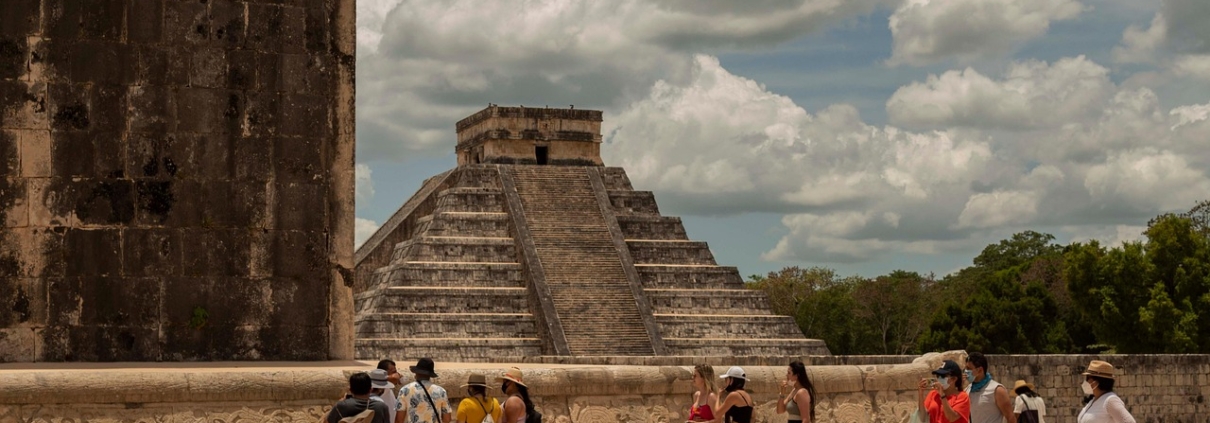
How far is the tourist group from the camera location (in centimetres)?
1007

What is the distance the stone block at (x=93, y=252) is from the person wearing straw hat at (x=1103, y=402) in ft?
Answer: 23.7

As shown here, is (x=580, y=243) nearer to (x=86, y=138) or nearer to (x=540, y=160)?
(x=540, y=160)

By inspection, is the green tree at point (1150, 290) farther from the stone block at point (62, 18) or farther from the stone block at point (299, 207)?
the stone block at point (62, 18)

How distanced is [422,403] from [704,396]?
1.85 metres

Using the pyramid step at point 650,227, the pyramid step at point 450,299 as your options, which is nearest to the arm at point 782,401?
the pyramid step at point 450,299

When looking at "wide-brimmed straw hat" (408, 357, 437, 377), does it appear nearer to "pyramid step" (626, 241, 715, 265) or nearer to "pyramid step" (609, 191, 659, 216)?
"pyramid step" (626, 241, 715, 265)

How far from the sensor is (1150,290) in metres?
43.9

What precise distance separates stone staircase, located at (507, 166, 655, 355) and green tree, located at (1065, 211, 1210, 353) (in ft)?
37.6

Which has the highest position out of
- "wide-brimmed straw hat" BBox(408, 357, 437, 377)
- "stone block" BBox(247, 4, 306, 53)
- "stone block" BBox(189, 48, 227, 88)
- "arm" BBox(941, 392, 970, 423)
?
"stone block" BBox(247, 4, 306, 53)

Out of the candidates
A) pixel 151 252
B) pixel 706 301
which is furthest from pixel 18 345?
pixel 706 301

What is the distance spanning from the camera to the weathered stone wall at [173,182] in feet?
43.6

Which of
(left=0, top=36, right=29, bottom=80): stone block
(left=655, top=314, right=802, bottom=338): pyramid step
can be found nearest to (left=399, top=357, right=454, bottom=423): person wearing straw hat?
(left=0, top=36, right=29, bottom=80): stone block

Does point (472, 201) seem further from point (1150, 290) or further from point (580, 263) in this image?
point (1150, 290)

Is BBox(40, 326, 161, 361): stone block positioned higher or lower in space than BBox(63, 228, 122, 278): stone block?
lower
